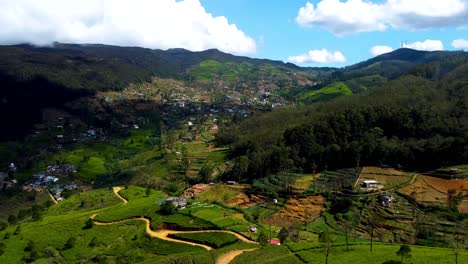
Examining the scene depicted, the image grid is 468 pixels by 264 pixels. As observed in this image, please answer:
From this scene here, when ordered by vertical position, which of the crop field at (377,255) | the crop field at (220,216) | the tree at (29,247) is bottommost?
the tree at (29,247)

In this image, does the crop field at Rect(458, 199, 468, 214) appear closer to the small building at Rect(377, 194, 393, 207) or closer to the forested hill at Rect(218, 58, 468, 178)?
the small building at Rect(377, 194, 393, 207)

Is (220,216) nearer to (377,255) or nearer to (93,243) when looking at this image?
(93,243)

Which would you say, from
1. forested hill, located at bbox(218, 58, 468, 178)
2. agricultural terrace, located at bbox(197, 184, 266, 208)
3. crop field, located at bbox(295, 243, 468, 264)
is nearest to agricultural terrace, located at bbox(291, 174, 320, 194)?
forested hill, located at bbox(218, 58, 468, 178)

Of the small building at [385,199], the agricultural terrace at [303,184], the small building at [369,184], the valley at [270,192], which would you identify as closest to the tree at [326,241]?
the valley at [270,192]

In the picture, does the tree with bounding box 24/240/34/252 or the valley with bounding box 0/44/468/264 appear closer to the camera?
the valley with bounding box 0/44/468/264

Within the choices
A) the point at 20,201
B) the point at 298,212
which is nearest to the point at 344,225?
the point at 298,212

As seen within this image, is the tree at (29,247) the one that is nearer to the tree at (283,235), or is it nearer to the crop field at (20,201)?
the tree at (283,235)
